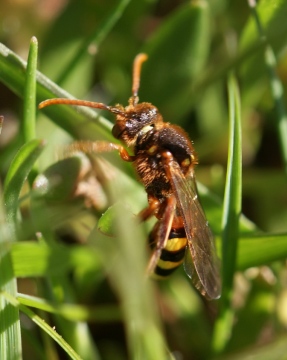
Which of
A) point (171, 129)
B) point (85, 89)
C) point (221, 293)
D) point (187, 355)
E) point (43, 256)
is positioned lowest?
point (187, 355)

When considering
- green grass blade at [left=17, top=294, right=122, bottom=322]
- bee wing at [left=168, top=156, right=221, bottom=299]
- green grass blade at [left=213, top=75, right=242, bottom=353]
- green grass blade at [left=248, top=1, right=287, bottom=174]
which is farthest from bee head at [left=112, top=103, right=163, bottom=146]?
green grass blade at [left=17, top=294, right=122, bottom=322]

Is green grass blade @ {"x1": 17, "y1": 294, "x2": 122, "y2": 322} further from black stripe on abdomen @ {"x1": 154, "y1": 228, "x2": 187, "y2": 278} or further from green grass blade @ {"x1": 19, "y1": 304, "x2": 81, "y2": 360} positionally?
black stripe on abdomen @ {"x1": 154, "y1": 228, "x2": 187, "y2": 278}

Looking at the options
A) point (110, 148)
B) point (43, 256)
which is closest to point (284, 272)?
point (110, 148)

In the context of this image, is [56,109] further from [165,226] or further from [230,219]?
[230,219]

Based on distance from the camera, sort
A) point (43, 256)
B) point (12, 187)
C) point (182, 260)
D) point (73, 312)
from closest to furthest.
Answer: point (43, 256) → point (12, 187) → point (73, 312) → point (182, 260)

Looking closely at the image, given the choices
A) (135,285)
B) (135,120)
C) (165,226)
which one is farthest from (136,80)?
(135,285)

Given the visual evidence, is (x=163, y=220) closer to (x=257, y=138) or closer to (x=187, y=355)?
(x=187, y=355)

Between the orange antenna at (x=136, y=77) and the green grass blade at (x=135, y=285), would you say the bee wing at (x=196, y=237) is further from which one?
the green grass blade at (x=135, y=285)
